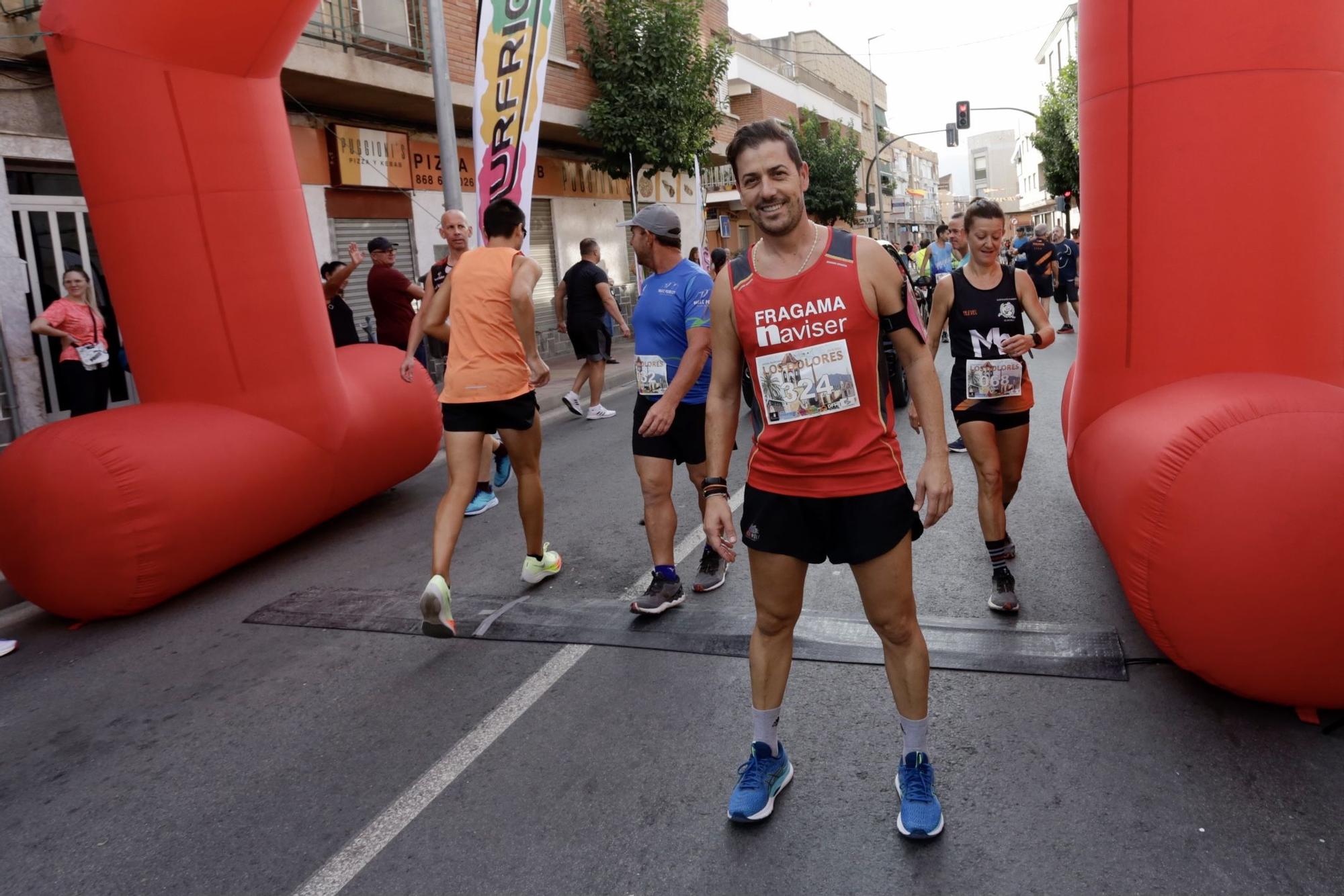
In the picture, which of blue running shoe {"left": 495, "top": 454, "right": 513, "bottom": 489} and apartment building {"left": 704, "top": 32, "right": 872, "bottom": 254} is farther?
apartment building {"left": 704, "top": 32, "right": 872, "bottom": 254}

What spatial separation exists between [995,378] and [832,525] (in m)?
2.08

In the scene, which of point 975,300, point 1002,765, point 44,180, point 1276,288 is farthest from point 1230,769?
point 44,180

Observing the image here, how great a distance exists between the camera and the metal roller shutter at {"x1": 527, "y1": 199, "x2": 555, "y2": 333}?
19234 millimetres

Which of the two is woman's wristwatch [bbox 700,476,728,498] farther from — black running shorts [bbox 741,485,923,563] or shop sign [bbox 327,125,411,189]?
shop sign [bbox 327,125,411,189]

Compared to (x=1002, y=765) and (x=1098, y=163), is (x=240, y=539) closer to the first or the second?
(x=1002, y=765)

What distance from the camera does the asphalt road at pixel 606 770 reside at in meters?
2.66

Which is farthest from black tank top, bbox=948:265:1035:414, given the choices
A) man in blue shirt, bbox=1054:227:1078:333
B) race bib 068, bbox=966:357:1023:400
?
man in blue shirt, bbox=1054:227:1078:333

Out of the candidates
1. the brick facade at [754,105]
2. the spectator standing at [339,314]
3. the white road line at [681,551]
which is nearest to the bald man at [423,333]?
the white road line at [681,551]

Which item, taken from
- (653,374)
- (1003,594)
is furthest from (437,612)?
(1003,594)

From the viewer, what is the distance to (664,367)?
4.79 meters

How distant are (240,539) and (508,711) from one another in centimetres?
252

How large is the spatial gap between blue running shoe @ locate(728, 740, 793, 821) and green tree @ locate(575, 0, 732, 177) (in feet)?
53.9

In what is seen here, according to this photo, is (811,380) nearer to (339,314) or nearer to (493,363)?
(493,363)

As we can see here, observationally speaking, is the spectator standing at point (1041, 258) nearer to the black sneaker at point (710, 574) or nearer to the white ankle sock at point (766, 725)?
Result: the black sneaker at point (710, 574)
